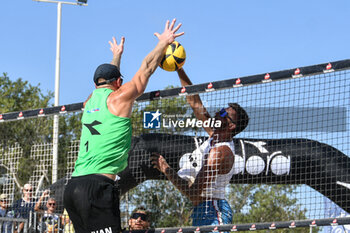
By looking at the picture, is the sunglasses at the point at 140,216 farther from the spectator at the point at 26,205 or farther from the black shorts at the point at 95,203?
the black shorts at the point at 95,203

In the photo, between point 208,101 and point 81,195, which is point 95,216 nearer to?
point 81,195

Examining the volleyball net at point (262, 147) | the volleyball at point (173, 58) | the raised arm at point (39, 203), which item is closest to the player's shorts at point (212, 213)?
the volleyball net at point (262, 147)

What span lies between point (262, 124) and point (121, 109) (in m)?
2.78

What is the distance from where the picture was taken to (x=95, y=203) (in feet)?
17.6

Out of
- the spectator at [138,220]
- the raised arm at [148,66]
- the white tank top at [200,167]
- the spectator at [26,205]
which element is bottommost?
the spectator at [138,220]

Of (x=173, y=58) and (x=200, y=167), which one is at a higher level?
(x=173, y=58)

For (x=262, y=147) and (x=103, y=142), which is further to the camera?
(x=262, y=147)

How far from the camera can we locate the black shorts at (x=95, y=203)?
17.6 feet

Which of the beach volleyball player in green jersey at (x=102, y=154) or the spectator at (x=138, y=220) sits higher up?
the beach volleyball player in green jersey at (x=102, y=154)

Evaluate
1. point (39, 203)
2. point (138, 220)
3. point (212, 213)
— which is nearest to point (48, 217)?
point (39, 203)

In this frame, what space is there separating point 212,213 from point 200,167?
0.92 m

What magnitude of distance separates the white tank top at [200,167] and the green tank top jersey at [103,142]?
1929mm

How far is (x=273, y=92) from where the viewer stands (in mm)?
7172

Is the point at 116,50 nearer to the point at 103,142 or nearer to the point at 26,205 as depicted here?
the point at 103,142
